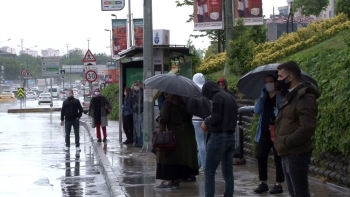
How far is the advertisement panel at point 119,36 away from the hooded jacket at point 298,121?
1335 inches

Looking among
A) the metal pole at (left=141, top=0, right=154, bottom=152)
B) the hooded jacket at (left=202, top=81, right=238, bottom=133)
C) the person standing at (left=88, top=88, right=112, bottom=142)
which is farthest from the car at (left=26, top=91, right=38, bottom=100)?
the hooded jacket at (left=202, top=81, right=238, bottom=133)

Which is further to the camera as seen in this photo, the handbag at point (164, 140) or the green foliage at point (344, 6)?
the green foliage at point (344, 6)

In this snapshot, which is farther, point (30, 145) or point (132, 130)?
point (30, 145)

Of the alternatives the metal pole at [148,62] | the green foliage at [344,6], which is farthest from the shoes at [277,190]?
the green foliage at [344,6]

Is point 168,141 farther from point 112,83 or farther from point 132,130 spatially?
point 112,83

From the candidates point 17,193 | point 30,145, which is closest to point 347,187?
point 17,193

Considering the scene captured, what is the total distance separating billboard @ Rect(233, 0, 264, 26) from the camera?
2473 centimetres

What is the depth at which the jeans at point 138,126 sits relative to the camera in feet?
63.3

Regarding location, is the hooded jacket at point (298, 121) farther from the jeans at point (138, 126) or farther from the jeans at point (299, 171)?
the jeans at point (138, 126)

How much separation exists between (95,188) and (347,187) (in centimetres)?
491

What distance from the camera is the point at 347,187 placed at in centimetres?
1076

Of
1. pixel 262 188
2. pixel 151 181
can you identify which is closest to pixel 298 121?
pixel 262 188

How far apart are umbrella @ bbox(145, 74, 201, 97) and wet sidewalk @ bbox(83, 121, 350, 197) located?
62.3 inches

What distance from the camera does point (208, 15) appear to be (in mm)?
25594
